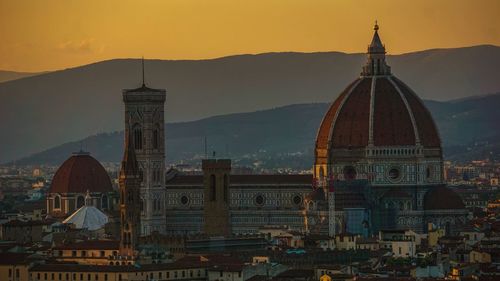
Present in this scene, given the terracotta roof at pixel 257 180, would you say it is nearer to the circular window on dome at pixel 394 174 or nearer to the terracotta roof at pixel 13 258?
the circular window on dome at pixel 394 174

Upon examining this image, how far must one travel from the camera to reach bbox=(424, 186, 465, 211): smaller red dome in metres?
159

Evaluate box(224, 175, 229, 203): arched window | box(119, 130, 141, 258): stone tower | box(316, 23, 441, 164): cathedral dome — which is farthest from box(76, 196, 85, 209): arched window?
box(119, 130, 141, 258): stone tower

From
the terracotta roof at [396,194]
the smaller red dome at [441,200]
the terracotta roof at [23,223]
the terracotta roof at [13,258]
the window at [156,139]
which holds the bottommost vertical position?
the terracotta roof at [13,258]

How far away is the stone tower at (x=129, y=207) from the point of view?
125 meters

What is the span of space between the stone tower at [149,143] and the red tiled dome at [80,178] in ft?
43.1

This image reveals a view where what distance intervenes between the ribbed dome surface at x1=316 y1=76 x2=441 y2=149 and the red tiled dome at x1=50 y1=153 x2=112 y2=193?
73.4 feet

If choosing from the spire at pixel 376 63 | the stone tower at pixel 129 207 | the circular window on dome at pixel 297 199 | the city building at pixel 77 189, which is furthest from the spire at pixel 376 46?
the stone tower at pixel 129 207

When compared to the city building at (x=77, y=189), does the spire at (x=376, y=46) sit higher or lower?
higher

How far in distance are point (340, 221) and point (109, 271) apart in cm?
4734

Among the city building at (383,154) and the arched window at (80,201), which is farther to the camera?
the arched window at (80,201)

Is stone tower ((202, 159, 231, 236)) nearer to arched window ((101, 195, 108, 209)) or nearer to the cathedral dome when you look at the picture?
the cathedral dome

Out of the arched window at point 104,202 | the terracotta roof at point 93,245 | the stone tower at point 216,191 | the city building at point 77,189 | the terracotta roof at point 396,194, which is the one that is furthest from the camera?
the city building at point 77,189

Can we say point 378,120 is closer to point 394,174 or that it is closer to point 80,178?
point 394,174

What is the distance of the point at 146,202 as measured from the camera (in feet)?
545
